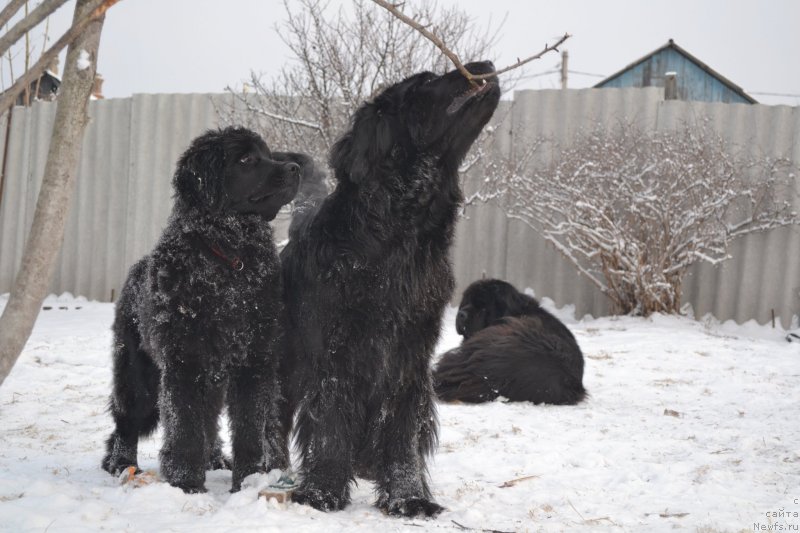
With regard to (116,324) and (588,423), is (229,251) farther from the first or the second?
(588,423)

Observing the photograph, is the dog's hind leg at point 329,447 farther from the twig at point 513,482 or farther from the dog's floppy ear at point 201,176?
the dog's floppy ear at point 201,176

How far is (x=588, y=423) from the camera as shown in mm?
5012

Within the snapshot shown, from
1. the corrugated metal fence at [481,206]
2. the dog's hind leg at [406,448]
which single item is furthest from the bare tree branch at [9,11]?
the corrugated metal fence at [481,206]

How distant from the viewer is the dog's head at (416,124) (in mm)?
3240

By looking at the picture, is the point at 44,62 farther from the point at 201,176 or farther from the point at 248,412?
the point at 248,412

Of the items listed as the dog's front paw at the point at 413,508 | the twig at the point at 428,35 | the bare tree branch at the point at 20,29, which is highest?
the twig at the point at 428,35

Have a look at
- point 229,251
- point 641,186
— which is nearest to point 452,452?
point 229,251

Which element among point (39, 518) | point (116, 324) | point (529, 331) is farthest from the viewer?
point (529, 331)

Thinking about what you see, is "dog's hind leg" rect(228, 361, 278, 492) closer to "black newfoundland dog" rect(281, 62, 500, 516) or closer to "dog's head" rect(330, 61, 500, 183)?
"black newfoundland dog" rect(281, 62, 500, 516)

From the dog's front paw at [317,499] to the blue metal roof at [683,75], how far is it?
737 inches

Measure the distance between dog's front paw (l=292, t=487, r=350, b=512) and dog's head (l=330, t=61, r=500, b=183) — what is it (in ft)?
4.27

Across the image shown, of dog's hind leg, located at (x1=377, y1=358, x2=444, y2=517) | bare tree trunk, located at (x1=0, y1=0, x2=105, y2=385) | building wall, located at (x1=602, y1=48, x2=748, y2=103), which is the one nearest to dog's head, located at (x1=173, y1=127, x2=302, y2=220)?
bare tree trunk, located at (x1=0, y1=0, x2=105, y2=385)

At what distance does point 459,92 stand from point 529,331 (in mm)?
3062

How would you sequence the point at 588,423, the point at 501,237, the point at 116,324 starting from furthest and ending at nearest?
the point at 501,237 → the point at 588,423 → the point at 116,324
